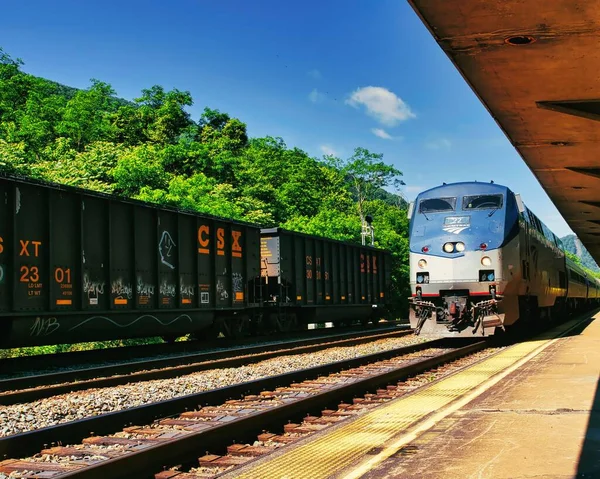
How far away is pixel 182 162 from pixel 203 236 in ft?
124

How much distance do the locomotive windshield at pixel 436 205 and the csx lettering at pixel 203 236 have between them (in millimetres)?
5614

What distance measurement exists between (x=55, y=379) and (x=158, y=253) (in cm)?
538

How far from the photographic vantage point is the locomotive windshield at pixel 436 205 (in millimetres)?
16391

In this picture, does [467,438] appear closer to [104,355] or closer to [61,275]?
[61,275]

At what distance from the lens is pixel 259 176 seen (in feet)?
→ 196

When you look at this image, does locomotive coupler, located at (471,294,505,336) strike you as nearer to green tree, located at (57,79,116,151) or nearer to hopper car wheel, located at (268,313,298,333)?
hopper car wheel, located at (268,313,298,333)

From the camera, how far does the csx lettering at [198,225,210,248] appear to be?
17078mm

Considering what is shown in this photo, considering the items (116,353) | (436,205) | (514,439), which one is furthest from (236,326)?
(514,439)

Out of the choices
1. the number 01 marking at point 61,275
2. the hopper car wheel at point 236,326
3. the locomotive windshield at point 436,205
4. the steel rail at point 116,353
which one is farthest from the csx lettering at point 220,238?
the number 01 marking at point 61,275

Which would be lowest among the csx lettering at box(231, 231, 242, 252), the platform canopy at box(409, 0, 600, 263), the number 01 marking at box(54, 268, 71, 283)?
the number 01 marking at box(54, 268, 71, 283)

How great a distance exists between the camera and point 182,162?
53719 mm

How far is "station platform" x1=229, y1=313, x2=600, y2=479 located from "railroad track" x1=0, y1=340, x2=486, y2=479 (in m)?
0.55

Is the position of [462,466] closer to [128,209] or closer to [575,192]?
[128,209]

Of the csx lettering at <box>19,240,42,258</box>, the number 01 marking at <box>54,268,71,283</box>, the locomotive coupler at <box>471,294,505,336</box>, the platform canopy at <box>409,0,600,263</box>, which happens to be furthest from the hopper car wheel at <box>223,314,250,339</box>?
the platform canopy at <box>409,0,600,263</box>
